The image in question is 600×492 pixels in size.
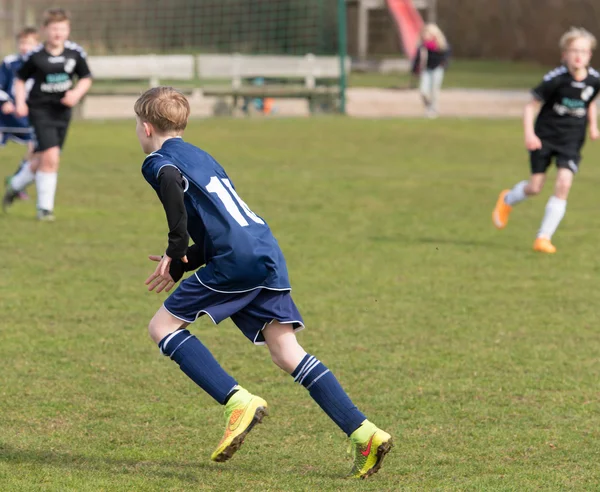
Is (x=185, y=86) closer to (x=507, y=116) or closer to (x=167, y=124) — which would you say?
(x=507, y=116)

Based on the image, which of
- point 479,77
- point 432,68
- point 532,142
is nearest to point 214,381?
point 532,142

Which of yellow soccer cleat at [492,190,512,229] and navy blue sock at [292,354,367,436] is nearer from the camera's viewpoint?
navy blue sock at [292,354,367,436]

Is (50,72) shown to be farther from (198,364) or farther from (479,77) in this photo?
(479,77)

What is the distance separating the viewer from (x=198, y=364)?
4266 mm

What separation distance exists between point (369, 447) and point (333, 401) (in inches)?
9.0

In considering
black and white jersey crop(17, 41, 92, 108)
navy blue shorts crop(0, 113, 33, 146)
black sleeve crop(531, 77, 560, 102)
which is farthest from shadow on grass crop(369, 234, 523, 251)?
navy blue shorts crop(0, 113, 33, 146)

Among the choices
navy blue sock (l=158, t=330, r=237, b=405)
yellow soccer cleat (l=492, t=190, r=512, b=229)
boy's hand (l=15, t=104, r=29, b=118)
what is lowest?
yellow soccer cleat (l=492, t=190, r=512, b=229)

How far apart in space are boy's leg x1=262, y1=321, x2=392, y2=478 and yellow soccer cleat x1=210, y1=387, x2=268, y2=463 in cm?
22

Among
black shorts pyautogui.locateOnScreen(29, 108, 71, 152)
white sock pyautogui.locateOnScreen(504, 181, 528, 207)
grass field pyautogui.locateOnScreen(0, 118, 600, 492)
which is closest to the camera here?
grass field pyautogui.locateOnScreen(0, 118, 600, 492)

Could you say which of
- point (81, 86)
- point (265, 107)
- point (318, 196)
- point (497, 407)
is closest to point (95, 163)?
point (318, 196)

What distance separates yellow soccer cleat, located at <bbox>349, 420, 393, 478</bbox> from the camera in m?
4.17

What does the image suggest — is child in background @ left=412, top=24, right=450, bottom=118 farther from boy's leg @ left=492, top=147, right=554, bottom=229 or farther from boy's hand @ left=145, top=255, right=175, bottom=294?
boy's hand @ left=145, top=255, right=175, bottom=294

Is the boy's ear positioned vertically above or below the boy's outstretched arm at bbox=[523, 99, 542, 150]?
above

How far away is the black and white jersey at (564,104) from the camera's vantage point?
948cm
